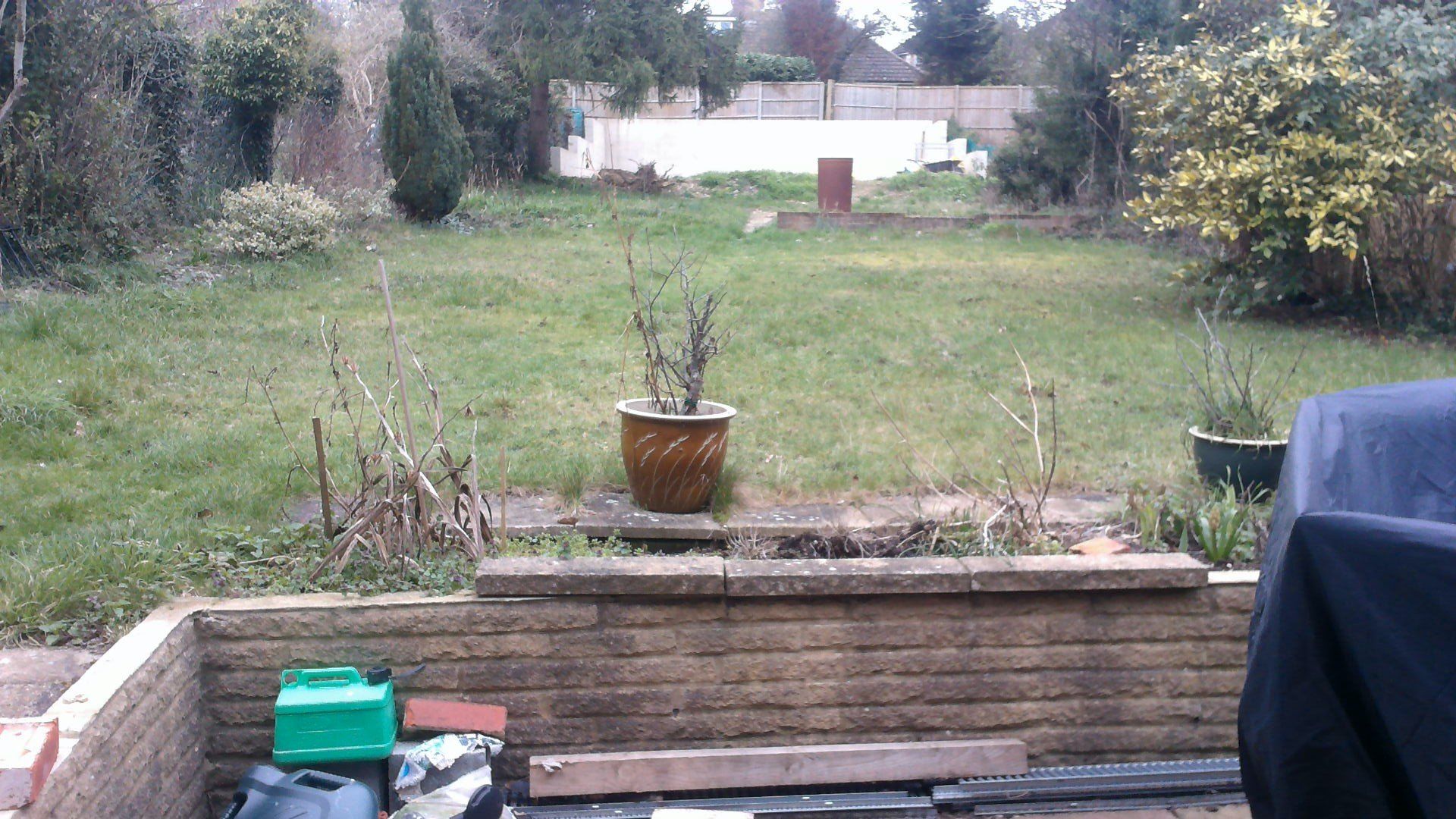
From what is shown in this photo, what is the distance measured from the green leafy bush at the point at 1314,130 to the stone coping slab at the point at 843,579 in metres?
5.89

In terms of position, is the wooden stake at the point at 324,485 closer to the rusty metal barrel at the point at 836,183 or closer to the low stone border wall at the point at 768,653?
the low stone border wall at the point at 768,653

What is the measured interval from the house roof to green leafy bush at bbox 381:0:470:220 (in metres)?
20.3

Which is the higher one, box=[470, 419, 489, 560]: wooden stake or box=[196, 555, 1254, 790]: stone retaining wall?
box=[470, 419, 489, 560]: wooden stake

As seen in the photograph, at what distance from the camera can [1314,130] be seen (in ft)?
26.3

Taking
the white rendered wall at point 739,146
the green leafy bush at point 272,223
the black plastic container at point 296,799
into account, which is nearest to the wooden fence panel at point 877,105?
the white rendered wall at point 739,146

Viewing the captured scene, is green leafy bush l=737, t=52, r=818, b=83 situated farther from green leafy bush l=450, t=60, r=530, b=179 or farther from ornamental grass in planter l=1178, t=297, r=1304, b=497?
ornamental grass in planter l=1178, t=297, r=1304, b=497

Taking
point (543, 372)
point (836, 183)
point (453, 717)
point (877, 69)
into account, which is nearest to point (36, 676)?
point (453, 717)

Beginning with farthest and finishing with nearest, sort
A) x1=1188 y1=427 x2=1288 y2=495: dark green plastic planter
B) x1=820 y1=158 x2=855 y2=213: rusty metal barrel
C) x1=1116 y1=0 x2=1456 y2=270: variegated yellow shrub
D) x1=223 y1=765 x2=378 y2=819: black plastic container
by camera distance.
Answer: x1=820 y1=158 x2=855 y2=213: rusty metal barrel, x1=1116 y1=0 x2=1456 y2=270: variegated yellow shrub, x1=1188 y1=427 x2=1288 y2=495: dark green plastic planter, x1=223 y1=765 x2=378 y2=819: black plastic container

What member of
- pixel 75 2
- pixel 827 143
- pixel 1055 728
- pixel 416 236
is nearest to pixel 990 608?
pixel 1055 728

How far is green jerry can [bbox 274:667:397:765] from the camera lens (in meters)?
2.74

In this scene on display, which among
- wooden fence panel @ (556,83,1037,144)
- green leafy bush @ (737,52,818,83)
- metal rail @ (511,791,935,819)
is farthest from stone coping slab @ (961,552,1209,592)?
green leafy bush @ (737,52,818,83)

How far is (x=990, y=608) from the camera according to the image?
313 cm

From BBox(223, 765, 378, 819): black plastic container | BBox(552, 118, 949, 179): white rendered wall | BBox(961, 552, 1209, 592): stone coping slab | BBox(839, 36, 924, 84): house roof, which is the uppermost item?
BBox(839, 36, 924, 84): house roof

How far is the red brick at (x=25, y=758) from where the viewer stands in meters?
1.89
